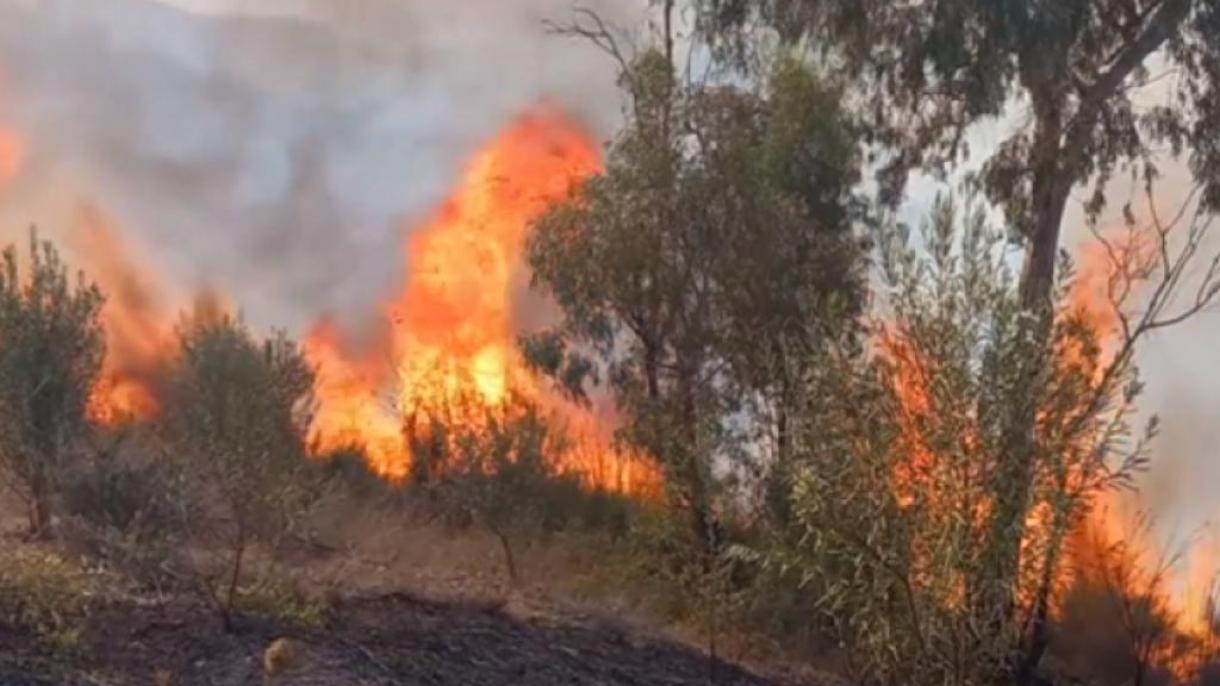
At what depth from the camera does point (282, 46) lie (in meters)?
15.7

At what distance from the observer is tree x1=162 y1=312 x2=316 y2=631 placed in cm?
855

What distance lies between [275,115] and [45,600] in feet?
28.5

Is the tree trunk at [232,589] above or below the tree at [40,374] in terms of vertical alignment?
below

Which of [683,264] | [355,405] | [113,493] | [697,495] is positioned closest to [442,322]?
[355,405]

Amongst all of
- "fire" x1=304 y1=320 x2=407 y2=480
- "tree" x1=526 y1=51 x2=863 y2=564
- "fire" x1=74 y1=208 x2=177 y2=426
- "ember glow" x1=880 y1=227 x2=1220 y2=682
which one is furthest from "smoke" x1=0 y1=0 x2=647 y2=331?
"ember glow" x1=880 y1=227 x2=1220 y2=682

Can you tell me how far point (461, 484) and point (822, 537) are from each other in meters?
5.55

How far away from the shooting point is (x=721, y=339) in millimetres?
11750

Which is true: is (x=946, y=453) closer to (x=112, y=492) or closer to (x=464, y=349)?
(x=112, y=492)

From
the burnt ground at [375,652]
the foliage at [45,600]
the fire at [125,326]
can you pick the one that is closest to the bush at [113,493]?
the fire at [125,326]

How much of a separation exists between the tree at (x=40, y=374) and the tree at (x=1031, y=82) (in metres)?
5.50

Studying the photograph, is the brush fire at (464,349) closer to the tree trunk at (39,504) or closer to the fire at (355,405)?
the fire at (355,405)

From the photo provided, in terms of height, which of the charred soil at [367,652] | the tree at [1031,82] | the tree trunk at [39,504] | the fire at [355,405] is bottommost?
the charred soil at [367,652]

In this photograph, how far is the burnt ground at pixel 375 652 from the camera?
745cm

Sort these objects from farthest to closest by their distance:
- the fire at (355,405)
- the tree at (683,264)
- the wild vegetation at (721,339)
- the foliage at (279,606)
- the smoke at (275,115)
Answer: the smoke at (275,115), the fire at (355,405), the tree at (683,264), the wild vegetation at (721,339), the foliage at (279,606)
